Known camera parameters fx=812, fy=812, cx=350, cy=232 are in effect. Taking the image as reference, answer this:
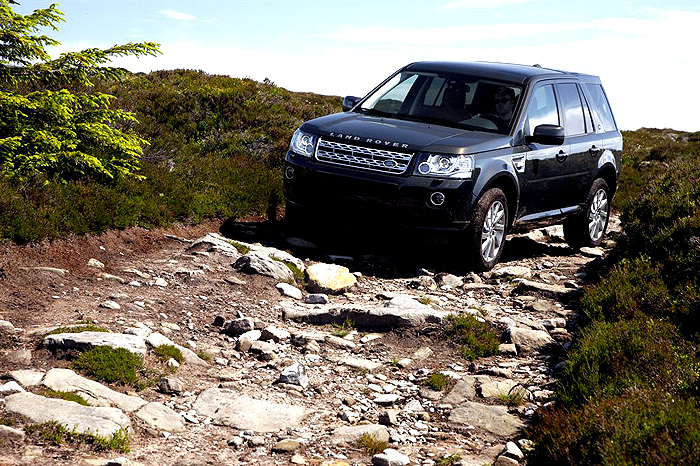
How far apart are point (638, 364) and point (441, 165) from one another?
4.03 m

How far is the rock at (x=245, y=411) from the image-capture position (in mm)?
5965

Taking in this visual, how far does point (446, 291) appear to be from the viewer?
9.91m

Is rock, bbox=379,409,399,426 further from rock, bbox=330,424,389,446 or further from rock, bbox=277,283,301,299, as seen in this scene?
rock, bbox=277,283,301,299

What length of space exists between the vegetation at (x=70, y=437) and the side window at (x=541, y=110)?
298 inches

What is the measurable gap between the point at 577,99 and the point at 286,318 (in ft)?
21.6

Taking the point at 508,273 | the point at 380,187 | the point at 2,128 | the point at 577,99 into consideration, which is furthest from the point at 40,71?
the point at 577,99

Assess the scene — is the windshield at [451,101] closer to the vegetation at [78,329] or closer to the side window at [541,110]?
the side window at [541,110]

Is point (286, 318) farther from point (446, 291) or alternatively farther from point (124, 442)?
point (124, 442)


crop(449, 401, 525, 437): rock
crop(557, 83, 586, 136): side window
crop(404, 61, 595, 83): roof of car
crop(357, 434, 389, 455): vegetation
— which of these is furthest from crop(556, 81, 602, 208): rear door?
crop(357, 434, 389, 455): vegetation

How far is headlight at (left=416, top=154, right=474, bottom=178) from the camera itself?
391 inches

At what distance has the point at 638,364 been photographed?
661 cm

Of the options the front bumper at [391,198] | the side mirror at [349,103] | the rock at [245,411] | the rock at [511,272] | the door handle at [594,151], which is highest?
the side mirror at [349,103]

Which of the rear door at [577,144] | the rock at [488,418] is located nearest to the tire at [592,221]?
the rear door at [577,144]

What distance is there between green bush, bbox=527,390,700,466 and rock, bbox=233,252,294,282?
4516 millimetres
